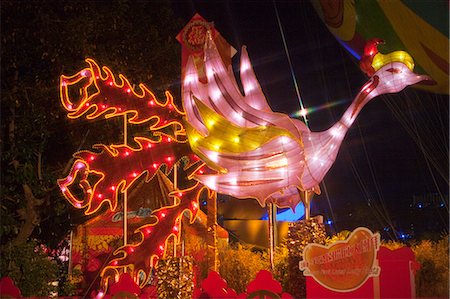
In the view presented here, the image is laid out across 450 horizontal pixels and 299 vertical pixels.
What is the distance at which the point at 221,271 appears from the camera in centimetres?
852

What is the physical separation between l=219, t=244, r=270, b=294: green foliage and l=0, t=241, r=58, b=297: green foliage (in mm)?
3245

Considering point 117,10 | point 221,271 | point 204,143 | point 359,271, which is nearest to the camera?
point 359,271

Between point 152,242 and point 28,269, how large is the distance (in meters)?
3.53

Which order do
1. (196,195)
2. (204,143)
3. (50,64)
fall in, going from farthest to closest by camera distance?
(50,64) → (196,195) → (204,143)

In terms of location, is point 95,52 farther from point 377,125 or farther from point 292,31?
point 377,125

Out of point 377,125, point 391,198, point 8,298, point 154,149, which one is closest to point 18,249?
point 8,298

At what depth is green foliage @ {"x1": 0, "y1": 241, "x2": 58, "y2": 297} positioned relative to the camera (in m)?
9.39

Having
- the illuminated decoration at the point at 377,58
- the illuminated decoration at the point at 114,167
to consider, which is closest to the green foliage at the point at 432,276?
the illuminated decoration at the point at 377,58

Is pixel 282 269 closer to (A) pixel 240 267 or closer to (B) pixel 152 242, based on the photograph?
(A) pixel 240 267

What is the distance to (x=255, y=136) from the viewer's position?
20.2 ft

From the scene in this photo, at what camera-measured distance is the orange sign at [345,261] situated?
5.49 m

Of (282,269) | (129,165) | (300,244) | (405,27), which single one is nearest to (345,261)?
(300,244)

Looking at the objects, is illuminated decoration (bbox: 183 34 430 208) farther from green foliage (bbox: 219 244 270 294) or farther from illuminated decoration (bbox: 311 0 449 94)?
green foliage (bbox: 219 244 270 294)

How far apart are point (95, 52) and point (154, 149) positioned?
308 cm
